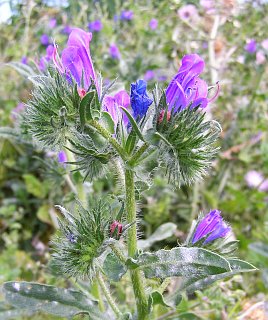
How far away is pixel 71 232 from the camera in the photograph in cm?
119

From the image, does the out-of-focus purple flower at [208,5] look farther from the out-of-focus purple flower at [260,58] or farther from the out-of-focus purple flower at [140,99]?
the out-of-focus purple flower at [140,99]

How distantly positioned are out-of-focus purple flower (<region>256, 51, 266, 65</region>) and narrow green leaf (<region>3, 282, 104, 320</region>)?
2364 mm

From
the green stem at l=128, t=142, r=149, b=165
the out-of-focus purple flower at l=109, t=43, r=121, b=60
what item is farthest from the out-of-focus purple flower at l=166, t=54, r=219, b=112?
the out-of-focus purple flower at l=109, t=43, r=121, b=60

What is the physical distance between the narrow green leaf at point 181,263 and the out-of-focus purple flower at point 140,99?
322mm

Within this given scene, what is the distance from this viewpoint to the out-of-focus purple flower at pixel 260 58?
3.21 meters

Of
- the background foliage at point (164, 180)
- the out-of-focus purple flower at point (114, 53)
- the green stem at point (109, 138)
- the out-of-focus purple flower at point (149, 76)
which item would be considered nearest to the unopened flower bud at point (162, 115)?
the green stem at point (109, 138)

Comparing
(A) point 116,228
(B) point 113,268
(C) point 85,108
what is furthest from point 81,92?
(B) point 113,268

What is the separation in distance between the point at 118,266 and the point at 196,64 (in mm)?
A: 514

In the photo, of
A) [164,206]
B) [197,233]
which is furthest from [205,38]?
[197,233]

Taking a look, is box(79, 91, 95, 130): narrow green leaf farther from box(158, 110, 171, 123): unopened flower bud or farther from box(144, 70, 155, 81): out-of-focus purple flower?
box(144, 70, 155, 81): out-of-focus purple flower

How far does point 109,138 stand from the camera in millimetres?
1139

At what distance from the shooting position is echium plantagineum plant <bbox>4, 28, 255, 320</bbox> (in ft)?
3.65

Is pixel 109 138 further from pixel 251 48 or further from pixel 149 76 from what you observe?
pixel 251 48

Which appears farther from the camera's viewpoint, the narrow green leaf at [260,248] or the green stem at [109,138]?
the narrow green leaf at [260,248]
